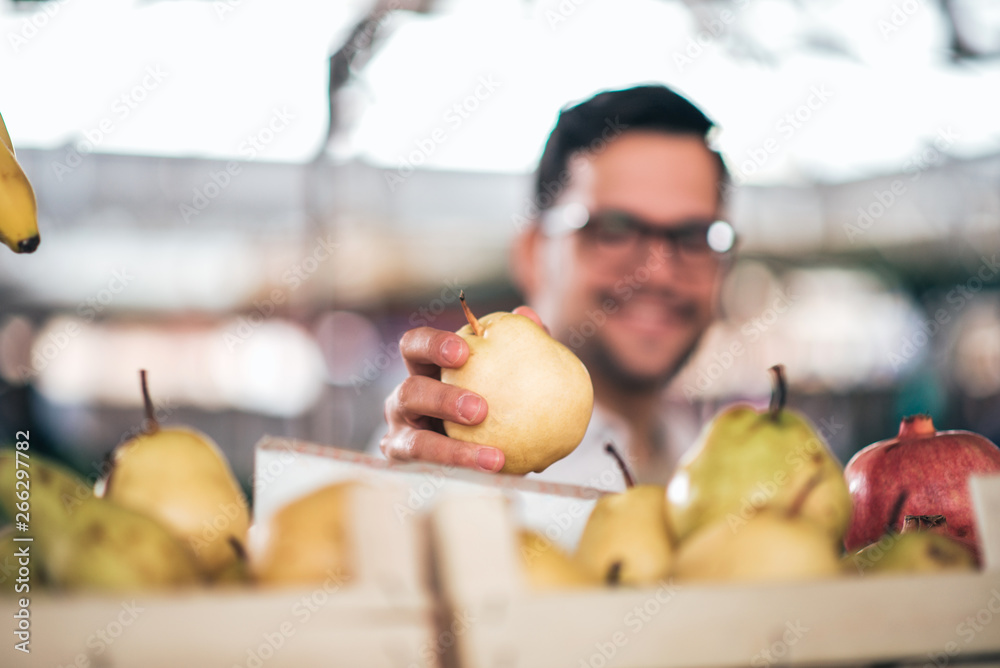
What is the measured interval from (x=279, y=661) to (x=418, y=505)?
0.15 metres

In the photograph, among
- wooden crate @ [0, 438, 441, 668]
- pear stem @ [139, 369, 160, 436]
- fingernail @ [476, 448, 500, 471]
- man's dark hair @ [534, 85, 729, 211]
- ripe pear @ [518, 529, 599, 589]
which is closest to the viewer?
wooden crate @ [0, 438, 441, 668]

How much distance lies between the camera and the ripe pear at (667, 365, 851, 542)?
71 cm

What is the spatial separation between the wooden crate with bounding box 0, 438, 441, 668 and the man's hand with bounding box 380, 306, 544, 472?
0.49m

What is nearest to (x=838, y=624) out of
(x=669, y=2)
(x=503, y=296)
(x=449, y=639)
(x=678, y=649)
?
(x=678, y=649)

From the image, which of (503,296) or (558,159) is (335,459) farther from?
(503,296)

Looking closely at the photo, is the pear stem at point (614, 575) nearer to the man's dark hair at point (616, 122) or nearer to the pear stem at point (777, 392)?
the pear stem at point (777, 392)

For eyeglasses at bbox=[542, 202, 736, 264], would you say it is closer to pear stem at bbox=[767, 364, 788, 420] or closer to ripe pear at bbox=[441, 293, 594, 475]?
ripe pear at bbox=[441, 293, 594, 475]

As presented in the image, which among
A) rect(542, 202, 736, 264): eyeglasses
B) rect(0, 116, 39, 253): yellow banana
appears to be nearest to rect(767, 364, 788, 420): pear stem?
rect(0, 116, 39, 253): yellow banana

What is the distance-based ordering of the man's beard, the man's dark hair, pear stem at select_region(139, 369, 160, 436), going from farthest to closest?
the man's beard → the man's dark hair → pear stem at select_region(139, 369, 160, 436)

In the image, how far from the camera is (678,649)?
49cm

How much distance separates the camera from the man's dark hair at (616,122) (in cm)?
236

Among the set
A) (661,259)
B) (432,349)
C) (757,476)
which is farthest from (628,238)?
(757,476)

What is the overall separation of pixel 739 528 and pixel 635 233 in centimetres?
186

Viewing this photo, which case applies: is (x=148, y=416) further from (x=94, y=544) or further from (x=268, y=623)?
(x=268, y=623)
